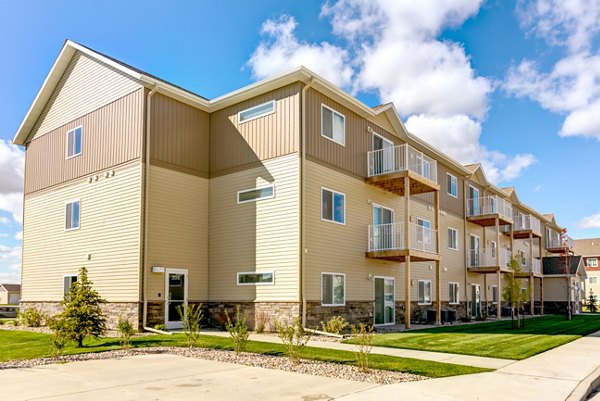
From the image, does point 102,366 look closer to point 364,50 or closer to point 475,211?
point 364,50

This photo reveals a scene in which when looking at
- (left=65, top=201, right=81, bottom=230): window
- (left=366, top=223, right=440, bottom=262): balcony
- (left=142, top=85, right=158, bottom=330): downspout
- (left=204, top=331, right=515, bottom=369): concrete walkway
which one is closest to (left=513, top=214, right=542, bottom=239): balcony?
(left=366, top=223, right=440, bottom=262): balcony

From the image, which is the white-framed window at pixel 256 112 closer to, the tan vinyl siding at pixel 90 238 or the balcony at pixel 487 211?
the tan vinyl siding at pixel 90 238

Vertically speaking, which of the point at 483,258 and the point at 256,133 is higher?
the point at 256,133

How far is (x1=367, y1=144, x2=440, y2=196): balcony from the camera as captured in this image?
1970cm

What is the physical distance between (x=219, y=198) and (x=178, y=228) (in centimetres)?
189

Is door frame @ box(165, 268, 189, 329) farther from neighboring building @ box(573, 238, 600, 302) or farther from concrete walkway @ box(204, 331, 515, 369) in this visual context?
neighboring building @ box(573, 238, 600, 302)

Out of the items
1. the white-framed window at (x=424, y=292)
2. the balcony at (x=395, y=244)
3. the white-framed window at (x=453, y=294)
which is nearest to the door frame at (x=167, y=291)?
the balcony at (x=395, y=244)

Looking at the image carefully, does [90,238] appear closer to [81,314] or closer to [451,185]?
[81,314]

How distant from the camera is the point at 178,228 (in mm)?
17844

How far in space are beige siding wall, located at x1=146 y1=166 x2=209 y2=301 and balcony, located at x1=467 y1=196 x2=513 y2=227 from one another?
55.6ft

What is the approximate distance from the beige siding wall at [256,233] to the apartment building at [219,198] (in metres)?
0.05

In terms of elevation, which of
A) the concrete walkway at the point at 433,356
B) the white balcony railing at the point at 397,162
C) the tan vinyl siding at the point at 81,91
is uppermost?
the tan vinyl siding at the point at 81,91

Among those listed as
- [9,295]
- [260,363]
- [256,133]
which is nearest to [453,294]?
[256,133]

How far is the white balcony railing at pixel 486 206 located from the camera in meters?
29.9
